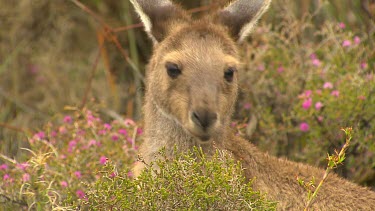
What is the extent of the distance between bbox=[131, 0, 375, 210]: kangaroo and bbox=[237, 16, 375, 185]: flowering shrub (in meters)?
1.21

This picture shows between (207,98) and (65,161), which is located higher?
(207,98)

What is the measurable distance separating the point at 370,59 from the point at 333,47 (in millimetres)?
489

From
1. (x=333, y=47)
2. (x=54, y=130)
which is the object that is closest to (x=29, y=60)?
(x=54, y=130)

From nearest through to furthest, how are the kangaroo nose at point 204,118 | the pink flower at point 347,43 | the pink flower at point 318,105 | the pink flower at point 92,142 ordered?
the kangaroo nose at point 204,118 → the pink flower at point 92,142 → the pink flower at point 318,105 → the pink flower at point 347,43

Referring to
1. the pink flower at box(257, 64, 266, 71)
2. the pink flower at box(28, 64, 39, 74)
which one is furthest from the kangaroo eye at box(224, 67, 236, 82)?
the pink flower at box(28, 64, 39, 74)

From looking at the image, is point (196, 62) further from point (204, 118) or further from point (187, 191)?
point (187, 191)

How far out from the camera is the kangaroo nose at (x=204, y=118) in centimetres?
472

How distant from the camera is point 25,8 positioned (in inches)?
406

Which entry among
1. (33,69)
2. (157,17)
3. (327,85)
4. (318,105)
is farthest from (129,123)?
(33,69)

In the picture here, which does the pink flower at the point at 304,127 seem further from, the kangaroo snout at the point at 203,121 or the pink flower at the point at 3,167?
the pink flower at the point at 3,167

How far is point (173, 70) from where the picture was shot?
5160 mm

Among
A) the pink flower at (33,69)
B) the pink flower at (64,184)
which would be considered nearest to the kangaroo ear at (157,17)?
the pink flower at (64,184)

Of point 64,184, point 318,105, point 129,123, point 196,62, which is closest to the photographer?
point 196,62

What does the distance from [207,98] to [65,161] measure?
81.9 inches
